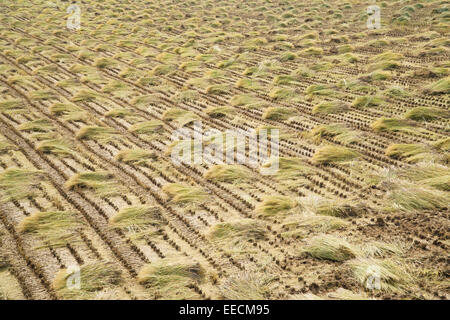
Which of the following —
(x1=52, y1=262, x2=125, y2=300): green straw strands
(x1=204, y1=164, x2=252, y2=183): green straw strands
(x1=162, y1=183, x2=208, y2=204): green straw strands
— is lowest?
(x1=52, y1=262, x2=125, y2=300): green straw strands

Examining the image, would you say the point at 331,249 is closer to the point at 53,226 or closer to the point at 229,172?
the point at 229,172

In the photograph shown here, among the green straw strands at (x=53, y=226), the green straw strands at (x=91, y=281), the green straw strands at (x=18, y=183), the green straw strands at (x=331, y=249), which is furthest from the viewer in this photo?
the green straw strands at (x=18, y=183)

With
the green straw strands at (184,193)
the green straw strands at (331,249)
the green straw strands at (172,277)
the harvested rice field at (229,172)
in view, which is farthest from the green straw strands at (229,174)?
the green straw strands at (172,277)

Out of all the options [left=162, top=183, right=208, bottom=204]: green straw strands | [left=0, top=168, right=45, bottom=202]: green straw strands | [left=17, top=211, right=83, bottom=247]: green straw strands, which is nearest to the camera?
[left=17, top=211, right=83, bottom=247]: green straw strands

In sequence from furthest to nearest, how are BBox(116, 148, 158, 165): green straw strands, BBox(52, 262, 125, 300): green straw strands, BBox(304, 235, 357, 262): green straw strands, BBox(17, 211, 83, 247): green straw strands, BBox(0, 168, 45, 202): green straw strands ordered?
BBox(116, 148, 158, 165): green straw strands, BBox(0, 168, 45, 202): green straw strands, BBox(17, 211, 83, 247): green straw strands, BBox(304, 235, 357, 262): green straw strands, BBox(52, 262, 125, 300): green straw strands

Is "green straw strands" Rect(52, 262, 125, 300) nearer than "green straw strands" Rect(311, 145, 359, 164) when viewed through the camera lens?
Yes

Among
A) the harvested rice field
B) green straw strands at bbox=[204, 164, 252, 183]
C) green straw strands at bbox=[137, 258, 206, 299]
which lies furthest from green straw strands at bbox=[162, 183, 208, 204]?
green straw strands at bbox=[137, 258, 206, 299]

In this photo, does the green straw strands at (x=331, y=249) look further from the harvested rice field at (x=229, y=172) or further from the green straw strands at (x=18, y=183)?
the green straw strands at (x=18, y=183)

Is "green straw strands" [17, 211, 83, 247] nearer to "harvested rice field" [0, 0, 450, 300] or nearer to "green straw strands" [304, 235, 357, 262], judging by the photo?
"harvested rice field" [0, 0, 450, 300]
